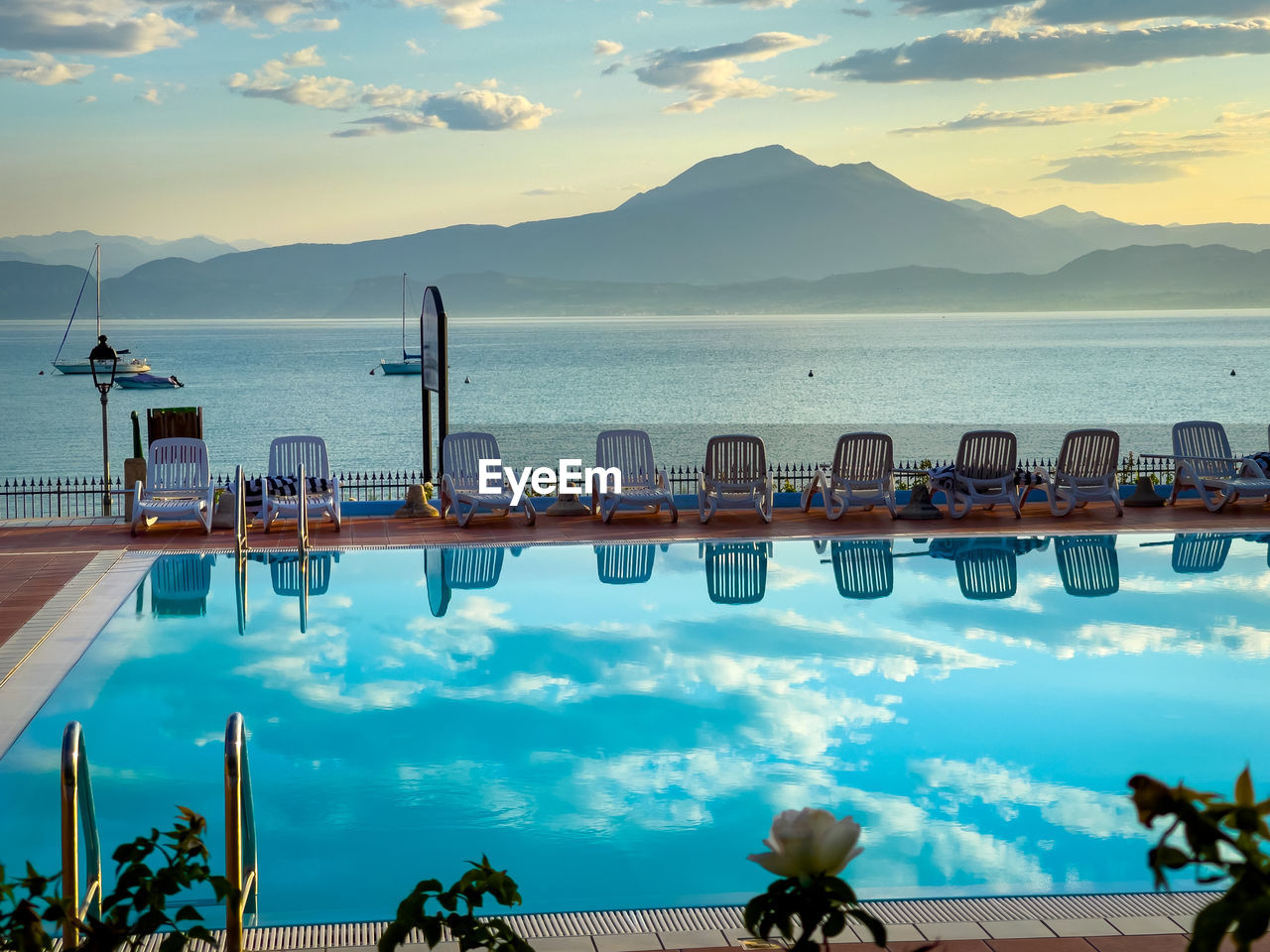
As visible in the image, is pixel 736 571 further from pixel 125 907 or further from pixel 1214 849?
pixel 1214 849

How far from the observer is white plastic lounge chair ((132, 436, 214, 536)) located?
13203mm

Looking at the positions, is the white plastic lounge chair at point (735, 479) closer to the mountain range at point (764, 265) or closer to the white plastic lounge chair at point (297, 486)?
the white plastic lounge chair at point (297, 486)

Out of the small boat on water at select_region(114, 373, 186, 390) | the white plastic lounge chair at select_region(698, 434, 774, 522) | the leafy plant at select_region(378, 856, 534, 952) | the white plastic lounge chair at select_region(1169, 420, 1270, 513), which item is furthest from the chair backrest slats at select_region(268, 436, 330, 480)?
the small boat on water at select_region(114, 373, 186, 390)

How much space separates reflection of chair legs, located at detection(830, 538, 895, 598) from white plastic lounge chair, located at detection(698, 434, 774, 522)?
1200 mm

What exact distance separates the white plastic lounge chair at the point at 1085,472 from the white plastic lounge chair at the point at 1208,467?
86 cm

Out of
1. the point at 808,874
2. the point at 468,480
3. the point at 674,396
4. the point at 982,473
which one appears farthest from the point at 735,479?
the point at 674,396

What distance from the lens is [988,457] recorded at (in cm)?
1435

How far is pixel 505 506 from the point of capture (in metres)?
14.0

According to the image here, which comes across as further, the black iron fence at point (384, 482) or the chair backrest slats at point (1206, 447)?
the black iron fence at point (384, 482)

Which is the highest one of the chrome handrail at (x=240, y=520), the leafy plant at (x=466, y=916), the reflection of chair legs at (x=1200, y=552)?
the leafy plant at (x=466, y=916)

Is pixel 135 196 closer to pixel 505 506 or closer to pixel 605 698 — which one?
pixel 505 506

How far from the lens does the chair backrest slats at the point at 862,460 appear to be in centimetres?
1422

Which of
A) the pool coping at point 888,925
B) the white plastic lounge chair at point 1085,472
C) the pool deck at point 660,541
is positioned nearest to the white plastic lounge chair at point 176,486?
the pool deck at point 660,541

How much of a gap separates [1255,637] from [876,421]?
200ft
